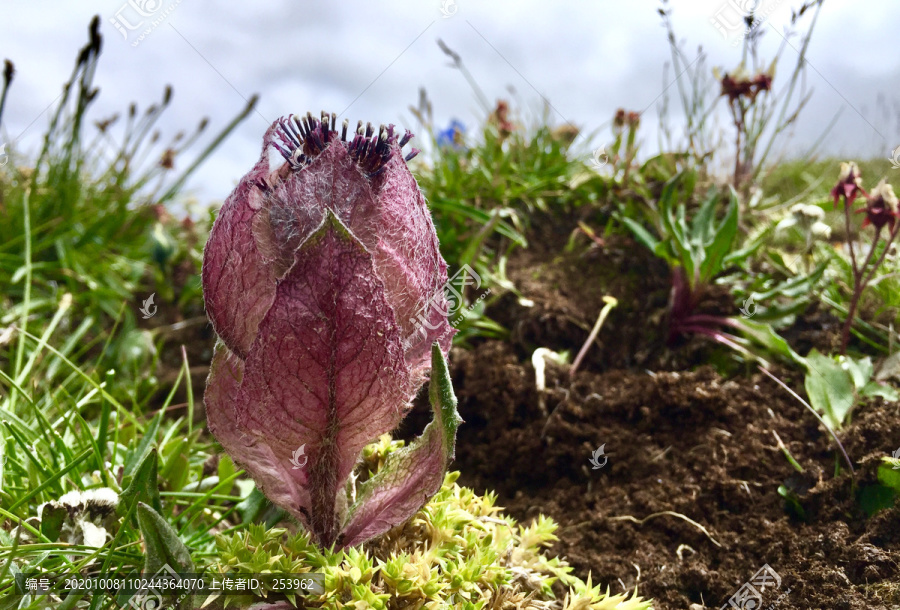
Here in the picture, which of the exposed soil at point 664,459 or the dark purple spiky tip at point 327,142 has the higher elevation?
the dark purple spiky tip at point 327,142

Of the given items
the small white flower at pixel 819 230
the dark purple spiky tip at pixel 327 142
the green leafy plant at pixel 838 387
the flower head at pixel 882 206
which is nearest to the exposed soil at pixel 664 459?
the green leafy plant at pixel 838 387

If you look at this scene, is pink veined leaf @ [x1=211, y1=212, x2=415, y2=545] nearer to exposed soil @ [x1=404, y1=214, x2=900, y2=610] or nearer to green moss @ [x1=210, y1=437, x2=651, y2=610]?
green moss @ [x1=210, y1=437, x2=651, y2=610]

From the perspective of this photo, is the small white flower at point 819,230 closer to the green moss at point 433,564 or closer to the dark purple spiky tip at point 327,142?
the green moss at point 433,564

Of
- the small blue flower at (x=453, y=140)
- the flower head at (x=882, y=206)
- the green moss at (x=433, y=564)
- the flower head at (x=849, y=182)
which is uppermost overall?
the small blue flower at (x=453, y=140)

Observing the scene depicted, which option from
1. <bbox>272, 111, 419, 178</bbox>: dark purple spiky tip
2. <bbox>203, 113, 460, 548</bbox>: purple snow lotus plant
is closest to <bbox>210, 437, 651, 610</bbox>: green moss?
<bbox>203, 113, 460, 548</bbox>: purple snow lotus plant

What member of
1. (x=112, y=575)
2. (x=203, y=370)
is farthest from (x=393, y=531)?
(x=203, y=370)

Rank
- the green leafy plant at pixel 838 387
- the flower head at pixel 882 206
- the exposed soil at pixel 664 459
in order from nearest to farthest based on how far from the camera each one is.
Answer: the exposed soil at pixel 664 459
the green leafy plant at pixel 838 387
the flower head at pixel 882 206
